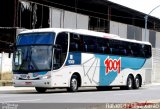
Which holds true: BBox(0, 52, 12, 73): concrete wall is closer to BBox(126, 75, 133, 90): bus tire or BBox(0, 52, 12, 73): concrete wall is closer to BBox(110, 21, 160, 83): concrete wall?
BBox(126, 75, 133, 90): bus tire

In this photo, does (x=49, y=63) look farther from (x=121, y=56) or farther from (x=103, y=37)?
(x=121, y=56)

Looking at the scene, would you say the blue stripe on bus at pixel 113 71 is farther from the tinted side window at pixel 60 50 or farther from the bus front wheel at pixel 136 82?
the tinted side window at pixel 60 50

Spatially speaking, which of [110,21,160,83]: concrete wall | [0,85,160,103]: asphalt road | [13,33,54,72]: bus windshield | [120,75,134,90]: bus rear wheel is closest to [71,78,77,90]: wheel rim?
[0,85,160,103]: asphalt road

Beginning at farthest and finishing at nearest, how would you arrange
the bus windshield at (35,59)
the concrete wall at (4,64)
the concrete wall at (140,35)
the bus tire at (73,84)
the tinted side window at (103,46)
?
1. the concrete wall at (140,35)
2. the concrete wall at (4,64)
3. the tinted side window at (103,46)
4. the bus tire at (73,84)
5. the bus windshield at (35,59)

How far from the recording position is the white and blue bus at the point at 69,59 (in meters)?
27.5

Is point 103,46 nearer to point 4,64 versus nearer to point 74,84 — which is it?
point 74,84

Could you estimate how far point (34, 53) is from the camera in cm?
2758

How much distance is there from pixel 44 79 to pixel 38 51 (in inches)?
57.4

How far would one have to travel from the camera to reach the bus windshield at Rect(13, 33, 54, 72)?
27406 mm

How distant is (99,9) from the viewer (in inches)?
2478

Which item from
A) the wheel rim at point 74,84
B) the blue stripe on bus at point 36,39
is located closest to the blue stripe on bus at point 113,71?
the wheel rim at point 74,84

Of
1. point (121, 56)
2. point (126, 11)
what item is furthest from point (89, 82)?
point (126, 11)

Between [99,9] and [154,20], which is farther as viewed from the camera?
[154,20]

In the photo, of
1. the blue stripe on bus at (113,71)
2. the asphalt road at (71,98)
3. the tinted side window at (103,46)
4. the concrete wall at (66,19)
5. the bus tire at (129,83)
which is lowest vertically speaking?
the asphalt road at (71,98)
